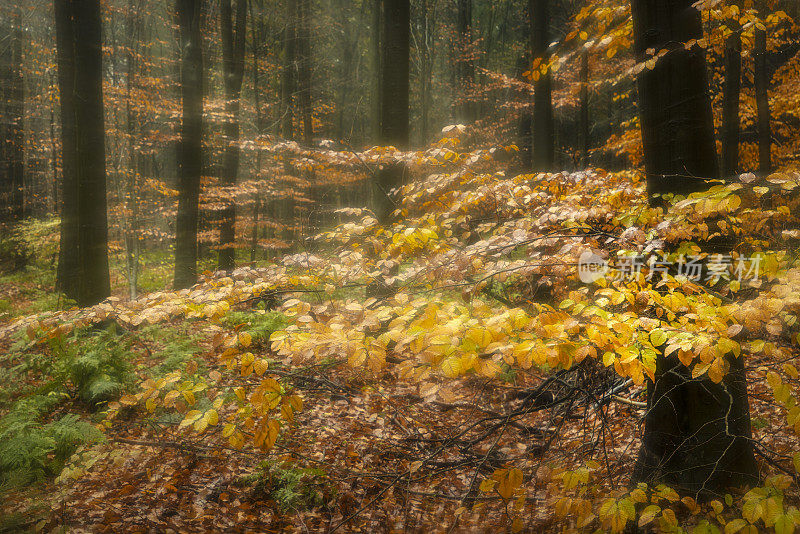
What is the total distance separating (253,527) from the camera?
127 inches

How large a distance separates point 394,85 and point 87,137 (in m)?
4.79

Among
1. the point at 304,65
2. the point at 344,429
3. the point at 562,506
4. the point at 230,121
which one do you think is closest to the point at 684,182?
the point at 562,506

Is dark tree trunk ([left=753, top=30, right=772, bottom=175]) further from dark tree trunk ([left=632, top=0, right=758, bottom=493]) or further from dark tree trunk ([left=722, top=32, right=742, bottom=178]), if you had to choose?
dark tree trunk ([left=632, top=0, right=758, bottom=493])

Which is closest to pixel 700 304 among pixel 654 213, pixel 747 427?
pixel 654 213

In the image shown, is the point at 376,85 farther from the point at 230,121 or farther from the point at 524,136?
the point at 524,136

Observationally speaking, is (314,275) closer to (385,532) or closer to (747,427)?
(385,532)

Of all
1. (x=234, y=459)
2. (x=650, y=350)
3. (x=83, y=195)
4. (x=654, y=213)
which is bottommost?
(x=234, y=459)

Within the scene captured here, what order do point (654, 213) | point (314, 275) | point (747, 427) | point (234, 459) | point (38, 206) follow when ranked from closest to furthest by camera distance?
1. point (654, 213)
2. point (747, 427)
3. point (314, 275)
4. point (234, 459)
5. point (38, 206)

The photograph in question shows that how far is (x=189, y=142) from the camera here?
919cm

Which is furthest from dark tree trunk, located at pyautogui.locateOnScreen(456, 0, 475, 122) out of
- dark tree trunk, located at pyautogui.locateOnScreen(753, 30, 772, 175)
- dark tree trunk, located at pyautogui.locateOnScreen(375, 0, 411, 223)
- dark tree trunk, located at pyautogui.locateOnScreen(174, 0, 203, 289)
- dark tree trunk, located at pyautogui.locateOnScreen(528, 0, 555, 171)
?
dark tree trunk, located at pyautogui.locateOnScreen(375, 0, 411, 223)

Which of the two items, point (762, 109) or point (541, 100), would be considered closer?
point (762, 109)

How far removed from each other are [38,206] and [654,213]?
2901 centimetres

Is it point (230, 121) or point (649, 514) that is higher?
point (230, 121)

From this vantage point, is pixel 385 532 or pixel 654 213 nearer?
pixel 654 213
